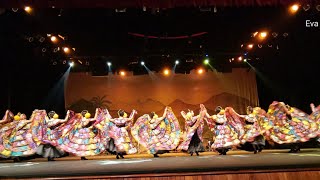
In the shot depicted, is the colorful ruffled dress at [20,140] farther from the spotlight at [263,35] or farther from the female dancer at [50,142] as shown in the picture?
the spotlight at [263,35]

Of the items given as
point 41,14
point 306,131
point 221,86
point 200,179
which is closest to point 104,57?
point 41,14

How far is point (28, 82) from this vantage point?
8883mm

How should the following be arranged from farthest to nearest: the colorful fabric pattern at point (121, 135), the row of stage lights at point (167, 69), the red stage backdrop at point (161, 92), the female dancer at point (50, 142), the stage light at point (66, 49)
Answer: the red stage backdrop at point (161, 92)
the row of stage lights at point (167, 69)
the stage light at point (66, 49)
the colorful fabric pattern at point (121, 135)
the female dancer at point (50, 142)

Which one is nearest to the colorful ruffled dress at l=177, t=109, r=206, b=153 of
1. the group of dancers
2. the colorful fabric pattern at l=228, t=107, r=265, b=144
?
the group of dancers

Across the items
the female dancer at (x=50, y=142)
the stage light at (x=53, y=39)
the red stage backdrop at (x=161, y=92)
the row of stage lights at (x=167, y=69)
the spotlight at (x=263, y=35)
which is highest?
the spotlight at (x=263, y=35)

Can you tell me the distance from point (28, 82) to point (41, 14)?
2.94m

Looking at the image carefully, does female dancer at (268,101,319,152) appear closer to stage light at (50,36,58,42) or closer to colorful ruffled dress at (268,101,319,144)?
colorful ruffled dress at (268,101,319,144)

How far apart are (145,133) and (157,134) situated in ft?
0.91

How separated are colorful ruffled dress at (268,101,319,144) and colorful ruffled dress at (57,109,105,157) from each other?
397 cm

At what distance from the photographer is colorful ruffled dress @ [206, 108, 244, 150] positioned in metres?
6.46

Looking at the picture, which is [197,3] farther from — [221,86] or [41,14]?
[221,86]

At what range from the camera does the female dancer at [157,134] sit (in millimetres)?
6387

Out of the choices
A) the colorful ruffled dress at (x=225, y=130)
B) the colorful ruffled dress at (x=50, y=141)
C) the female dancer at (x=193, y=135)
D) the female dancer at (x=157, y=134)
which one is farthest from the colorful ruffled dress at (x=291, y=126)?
the colorful ruffled dress at (x=50, y=141)

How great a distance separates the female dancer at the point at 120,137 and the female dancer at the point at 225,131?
1.86 metres
